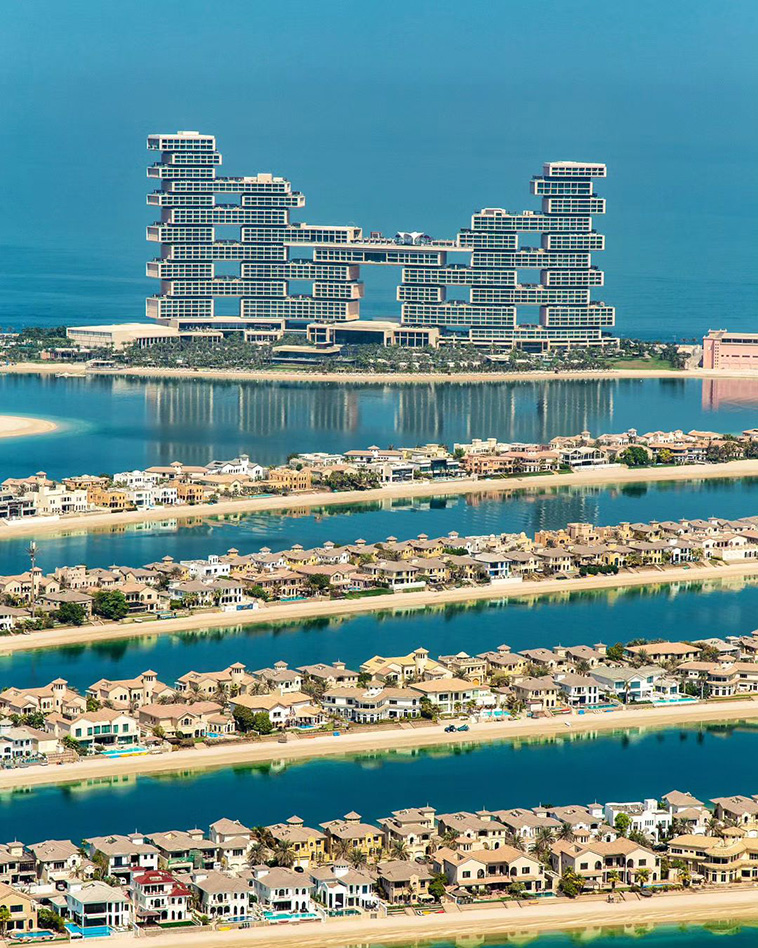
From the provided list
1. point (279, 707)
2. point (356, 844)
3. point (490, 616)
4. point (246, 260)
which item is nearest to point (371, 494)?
point (490, 616)

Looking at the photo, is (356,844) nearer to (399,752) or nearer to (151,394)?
(399,752)

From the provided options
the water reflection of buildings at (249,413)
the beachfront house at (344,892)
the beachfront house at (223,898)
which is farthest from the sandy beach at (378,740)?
the water reflection of buildings at (249,413)

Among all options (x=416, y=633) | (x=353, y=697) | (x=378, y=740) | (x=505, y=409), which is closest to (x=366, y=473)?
(x=505, y=409)

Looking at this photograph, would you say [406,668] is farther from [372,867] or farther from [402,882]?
[402,882]

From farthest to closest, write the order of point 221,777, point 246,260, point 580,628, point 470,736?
point 246,260
point 580,628
point 470,736
point 221,777

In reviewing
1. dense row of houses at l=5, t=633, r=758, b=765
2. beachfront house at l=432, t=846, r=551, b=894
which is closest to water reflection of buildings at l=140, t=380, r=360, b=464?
dense row of houses at l=5, t=633, r=758, b=765

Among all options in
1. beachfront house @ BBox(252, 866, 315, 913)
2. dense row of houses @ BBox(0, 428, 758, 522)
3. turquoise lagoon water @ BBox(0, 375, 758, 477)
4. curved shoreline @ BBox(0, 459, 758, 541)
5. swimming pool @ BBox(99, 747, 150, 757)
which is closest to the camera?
beachfront house @ BBox(252, 866, 315, 913)

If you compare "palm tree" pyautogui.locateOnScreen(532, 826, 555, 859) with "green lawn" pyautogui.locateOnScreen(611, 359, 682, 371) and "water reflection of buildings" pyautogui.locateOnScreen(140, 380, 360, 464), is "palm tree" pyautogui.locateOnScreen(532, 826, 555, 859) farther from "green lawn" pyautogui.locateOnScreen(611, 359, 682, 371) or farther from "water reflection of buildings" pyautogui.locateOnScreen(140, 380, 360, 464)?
"green lawn" pyautogui.locateOnScreen(611, 359, 682, 371)
